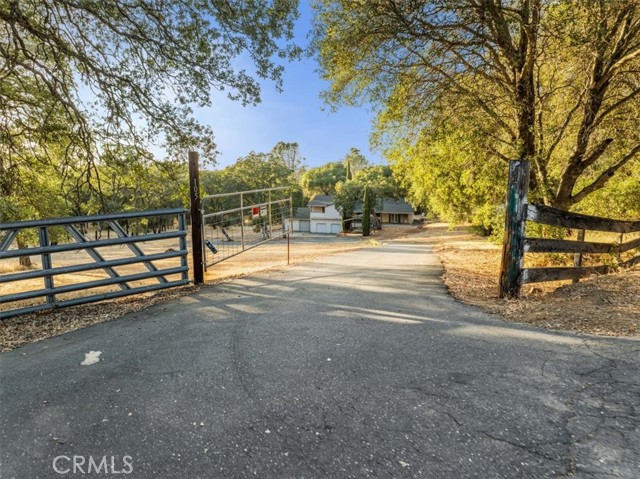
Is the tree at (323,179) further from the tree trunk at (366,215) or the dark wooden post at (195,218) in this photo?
the dark wooden post at (195,218)

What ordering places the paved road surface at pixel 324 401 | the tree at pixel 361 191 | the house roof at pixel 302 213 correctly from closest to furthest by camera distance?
the paved road surface at pixel 324 401
the tree at pixel 361 191
the house roof at pixel 302 213

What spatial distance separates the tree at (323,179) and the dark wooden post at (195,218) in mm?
58131

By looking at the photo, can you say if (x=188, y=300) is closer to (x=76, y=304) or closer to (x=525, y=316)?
(x=76, y=304)

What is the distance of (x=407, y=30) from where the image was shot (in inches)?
238

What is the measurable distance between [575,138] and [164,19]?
350 inches

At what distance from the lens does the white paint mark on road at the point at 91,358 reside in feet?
8.73

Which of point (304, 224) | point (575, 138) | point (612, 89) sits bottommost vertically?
point (304, 224)

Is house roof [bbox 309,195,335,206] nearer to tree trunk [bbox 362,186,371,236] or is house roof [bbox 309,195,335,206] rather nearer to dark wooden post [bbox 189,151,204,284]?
tree trunk [bbox 362,186,371,236]

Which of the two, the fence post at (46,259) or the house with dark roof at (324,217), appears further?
the house with dark roof at (324,217)

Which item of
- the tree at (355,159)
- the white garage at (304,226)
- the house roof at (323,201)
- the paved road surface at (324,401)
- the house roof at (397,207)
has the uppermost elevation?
the tree at (355,159)

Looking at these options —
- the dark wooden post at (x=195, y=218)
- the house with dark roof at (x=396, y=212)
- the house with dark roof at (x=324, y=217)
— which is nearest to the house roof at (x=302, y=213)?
the house with dark roof at (x=324, y=217)

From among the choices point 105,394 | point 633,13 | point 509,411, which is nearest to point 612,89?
point 633,13

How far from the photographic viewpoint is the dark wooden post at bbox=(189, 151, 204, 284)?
5168mm

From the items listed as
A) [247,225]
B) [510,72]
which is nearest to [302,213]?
[247,225]
